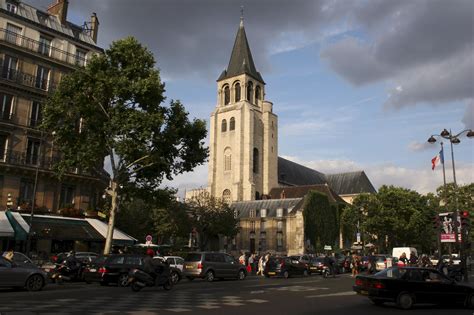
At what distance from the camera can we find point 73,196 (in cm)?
3359

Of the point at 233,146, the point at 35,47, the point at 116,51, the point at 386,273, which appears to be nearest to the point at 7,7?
the point at 35,47

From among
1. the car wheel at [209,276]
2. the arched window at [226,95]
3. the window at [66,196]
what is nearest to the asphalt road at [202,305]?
the car wheel at [209,276]

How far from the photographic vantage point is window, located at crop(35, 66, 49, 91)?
32219 millimetres

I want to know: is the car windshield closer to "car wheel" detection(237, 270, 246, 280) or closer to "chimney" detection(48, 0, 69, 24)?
"car wheel" detection(237, 270, 246, 280)

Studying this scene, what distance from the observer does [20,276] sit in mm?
16656

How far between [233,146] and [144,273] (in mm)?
73774

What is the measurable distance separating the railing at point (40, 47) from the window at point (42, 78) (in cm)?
111

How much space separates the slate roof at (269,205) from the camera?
73.9 m

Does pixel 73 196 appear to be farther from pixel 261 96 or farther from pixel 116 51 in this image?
pixel 261 96

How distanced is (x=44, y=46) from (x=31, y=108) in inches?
190

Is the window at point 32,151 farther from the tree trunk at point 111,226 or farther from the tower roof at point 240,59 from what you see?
the tower roof at point 240,59

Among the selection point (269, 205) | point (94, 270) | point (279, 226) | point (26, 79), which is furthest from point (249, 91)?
point (94, 270)

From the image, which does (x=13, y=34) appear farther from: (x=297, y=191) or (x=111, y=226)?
(x=297, y=191)

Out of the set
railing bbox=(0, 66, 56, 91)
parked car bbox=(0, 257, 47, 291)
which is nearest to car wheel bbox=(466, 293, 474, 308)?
parked car bbox=(0, 257, 47, 291)
